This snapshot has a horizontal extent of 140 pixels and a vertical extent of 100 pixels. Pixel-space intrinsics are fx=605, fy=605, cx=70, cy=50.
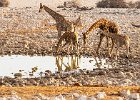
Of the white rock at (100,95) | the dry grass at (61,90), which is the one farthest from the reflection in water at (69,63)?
the white rock at (100,95)

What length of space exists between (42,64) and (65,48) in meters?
4.14

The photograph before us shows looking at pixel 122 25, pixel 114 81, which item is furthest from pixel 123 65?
pixel 122 25

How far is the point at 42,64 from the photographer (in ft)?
59.3

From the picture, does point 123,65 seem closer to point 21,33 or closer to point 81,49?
point 81,49

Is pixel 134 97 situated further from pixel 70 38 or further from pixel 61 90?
pixel 70 38

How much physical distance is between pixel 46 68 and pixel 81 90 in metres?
5.49

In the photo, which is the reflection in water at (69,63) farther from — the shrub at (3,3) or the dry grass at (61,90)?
the shrub at (3,3)

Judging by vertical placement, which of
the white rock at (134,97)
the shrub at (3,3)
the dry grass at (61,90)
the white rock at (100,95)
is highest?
the white rock at (134,97)

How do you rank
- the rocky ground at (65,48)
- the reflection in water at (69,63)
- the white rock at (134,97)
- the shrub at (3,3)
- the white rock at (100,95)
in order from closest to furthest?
the white rock at (134,97)
the white rock at (100,95)
the rocky ground at (65,48)
the reflection in water at (69,63)
the shrub at (3,3)

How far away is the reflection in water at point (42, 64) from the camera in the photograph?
16812 mm

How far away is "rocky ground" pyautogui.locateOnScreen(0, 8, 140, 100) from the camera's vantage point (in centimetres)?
1405

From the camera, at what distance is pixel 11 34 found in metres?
26.8

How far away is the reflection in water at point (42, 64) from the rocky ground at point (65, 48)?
0.66 meters

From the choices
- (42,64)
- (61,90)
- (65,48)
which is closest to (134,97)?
(61,90)
